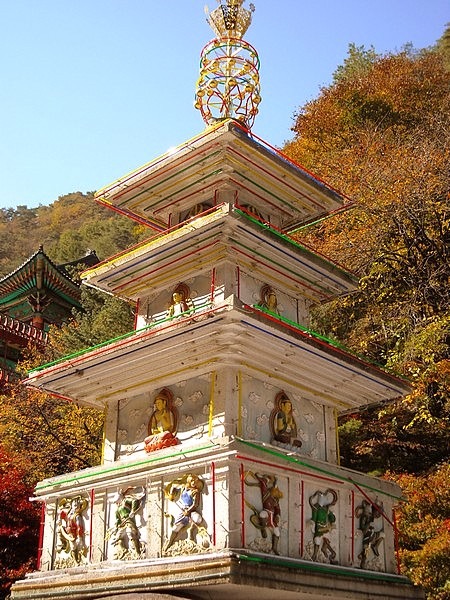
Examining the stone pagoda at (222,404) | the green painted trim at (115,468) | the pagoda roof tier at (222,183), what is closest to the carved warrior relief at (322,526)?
the stone pagoda at (222,404)

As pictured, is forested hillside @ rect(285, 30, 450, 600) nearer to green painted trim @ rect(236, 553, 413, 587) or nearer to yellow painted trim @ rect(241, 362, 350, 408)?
yellow painted trim @ rect(241, 362, 350, 408)

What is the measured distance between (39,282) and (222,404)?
3027 centimetres

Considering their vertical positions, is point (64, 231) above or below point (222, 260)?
above

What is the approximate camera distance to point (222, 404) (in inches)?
385

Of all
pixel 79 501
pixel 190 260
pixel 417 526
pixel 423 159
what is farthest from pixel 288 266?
pixel 423 159

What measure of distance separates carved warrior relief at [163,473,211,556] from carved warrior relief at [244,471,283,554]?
62 centimetres

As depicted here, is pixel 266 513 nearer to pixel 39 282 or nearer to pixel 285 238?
pixel 285 238

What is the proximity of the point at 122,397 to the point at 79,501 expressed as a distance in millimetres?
1723

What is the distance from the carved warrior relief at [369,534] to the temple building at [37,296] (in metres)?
26.1

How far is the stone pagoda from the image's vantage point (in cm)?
902

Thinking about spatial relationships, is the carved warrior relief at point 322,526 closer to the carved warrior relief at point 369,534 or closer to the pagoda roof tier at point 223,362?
the carved warrior relief at point 369,534

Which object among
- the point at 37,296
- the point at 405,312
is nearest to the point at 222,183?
the point at 405,312

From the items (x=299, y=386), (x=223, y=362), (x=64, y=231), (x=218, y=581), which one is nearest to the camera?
(x=218, y=581)

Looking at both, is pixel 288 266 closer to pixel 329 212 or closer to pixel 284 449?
pixel 329 212
